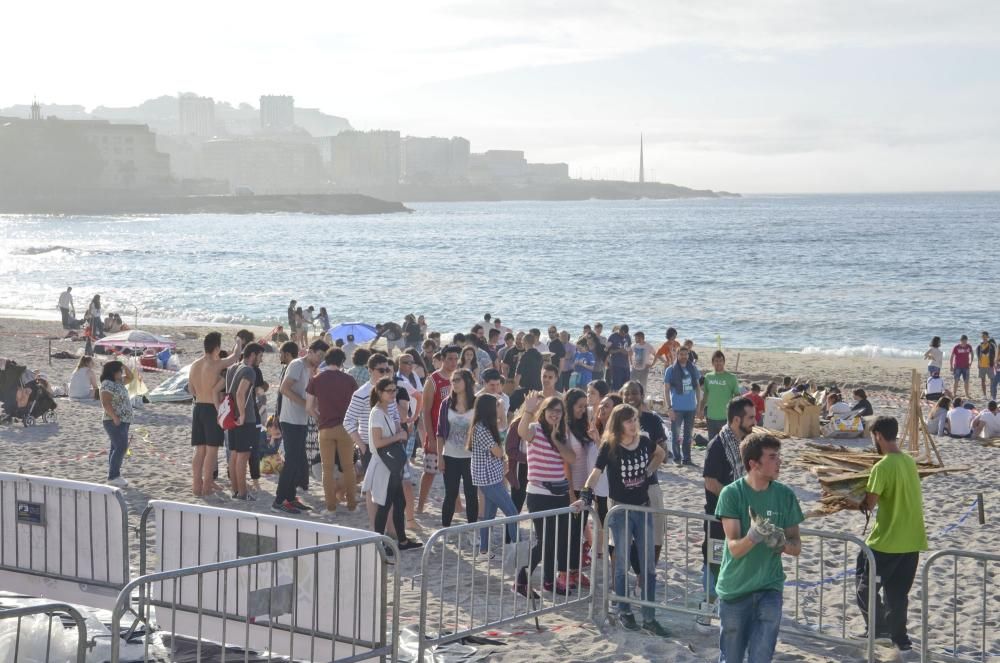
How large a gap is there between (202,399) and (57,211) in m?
181

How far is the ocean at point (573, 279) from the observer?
46.0 meters

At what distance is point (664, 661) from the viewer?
21.1ft

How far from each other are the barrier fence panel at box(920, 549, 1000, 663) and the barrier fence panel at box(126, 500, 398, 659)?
2950 mm

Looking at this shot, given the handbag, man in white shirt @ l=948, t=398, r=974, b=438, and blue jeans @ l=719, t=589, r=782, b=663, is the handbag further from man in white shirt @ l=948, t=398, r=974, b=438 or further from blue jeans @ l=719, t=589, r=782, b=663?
man in white shirt @ l=948, t=398, r=974, b=438

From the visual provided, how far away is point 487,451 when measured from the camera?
8305 millimetres

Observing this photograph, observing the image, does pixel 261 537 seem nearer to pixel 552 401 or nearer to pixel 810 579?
pixel 552 401

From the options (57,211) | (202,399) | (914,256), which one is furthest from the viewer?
(57,211)

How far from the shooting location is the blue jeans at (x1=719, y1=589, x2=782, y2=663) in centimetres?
522

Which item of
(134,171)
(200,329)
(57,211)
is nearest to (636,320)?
(200,329)

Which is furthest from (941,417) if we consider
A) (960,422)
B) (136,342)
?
(136,342)

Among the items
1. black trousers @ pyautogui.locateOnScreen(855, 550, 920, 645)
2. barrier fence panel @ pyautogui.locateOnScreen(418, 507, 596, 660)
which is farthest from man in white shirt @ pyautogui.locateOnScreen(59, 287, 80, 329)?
black trousers @ pyautogui.locateOnScreen(855, 550, 920, 645)

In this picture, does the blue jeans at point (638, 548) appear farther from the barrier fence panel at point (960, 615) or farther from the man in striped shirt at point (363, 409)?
the man in striped shirt at point (363, 409)

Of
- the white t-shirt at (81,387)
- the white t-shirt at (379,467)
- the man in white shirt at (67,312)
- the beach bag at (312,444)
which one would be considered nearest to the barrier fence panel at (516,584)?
the white t-shirt at (379,467)

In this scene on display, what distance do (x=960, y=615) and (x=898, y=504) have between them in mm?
1537
